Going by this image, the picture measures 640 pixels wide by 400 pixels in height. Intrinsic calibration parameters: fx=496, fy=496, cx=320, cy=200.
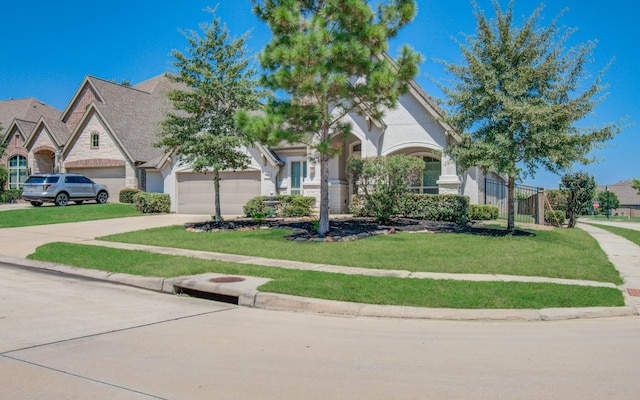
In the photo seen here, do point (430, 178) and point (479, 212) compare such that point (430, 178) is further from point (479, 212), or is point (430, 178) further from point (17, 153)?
point (17, 153)

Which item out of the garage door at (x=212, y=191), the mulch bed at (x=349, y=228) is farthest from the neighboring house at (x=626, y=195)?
the mulch bed at (x=349, y=228)

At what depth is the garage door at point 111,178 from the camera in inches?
1206

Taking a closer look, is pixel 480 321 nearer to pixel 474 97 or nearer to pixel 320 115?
pixel 320 115

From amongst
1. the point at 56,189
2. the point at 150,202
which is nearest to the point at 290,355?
the point at 150,202

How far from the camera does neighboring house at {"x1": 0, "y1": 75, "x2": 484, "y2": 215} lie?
21.4 m

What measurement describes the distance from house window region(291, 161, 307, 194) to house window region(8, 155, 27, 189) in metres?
22.6

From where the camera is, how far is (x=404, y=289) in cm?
831

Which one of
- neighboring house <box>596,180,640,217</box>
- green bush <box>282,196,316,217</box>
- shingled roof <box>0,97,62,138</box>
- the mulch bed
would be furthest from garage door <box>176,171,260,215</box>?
neighboring house <box>596,180,640,217</box>

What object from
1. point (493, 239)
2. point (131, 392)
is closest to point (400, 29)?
point (493, 239)

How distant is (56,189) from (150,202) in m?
6.22

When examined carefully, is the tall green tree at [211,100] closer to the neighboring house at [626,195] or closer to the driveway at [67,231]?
the driveway at [67,231]

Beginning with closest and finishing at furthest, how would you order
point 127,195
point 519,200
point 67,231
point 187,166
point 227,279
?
1. point 227,279
2. point 67,231
3. point 187,166
4. point 519,200
5. point 127,195

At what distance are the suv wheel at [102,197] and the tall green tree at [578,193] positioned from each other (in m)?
25.0

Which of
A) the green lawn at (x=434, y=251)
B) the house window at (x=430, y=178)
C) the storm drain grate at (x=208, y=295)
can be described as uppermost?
the house window at (x=430, y=178)
